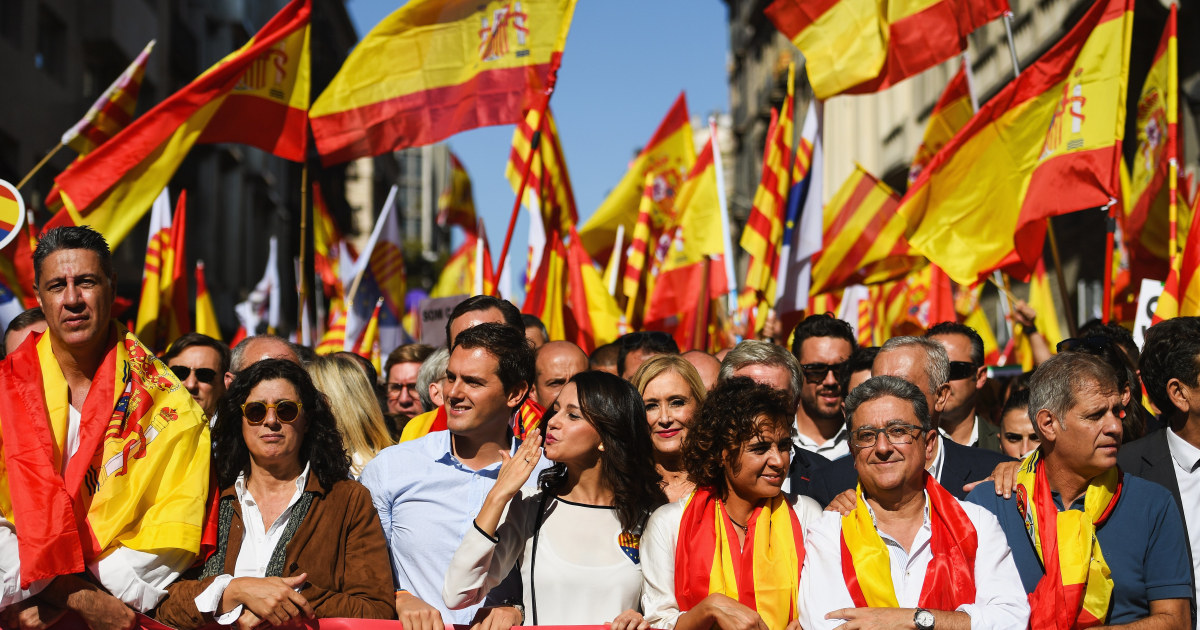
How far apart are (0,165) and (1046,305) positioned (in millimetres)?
13977

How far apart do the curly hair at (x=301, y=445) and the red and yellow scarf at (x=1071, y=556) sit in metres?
2.27

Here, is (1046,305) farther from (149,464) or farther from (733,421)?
(149,464)

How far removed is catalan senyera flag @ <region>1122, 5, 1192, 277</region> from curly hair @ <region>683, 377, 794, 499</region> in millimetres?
5401

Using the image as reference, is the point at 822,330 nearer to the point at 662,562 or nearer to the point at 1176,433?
the point at 1176,433

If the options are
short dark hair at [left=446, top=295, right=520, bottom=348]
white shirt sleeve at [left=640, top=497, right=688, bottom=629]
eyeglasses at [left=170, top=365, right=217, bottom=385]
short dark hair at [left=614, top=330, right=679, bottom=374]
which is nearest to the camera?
white shirt sleeve at [left=640, top=497, right=688, bottom=629]

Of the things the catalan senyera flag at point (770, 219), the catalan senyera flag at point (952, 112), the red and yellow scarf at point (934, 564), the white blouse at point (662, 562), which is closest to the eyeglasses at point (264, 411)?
the white blouse at point (662, 562)

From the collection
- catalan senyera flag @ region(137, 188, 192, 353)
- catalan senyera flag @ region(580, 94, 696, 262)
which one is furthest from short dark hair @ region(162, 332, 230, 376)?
catalan senyera flag @ region(580, 94, 696, 262)

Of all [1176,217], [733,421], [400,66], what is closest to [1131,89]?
[1176,217]

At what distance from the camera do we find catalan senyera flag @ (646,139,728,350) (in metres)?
10.1

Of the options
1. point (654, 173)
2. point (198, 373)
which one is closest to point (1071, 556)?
point (198, 373)

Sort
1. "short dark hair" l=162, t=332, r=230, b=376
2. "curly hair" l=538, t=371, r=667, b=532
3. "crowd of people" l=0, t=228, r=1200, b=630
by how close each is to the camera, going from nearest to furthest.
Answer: "crowd of people" l=0, t=228, r=1200, b=630 → "curly hair" l=538, t=371, r=667, b=532 → "short dark hair" l=162, t=332, r=230, b=376

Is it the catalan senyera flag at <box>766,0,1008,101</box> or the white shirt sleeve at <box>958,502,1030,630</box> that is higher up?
the catalan senyera flag at <box>766,0,1008,101</box>

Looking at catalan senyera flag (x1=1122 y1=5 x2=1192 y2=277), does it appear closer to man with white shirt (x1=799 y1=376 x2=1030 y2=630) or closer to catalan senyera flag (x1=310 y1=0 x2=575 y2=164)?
catalan senyera flag (x1=310 y1=0 x2=575 y2=164)

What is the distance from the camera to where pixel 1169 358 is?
4.52 m
